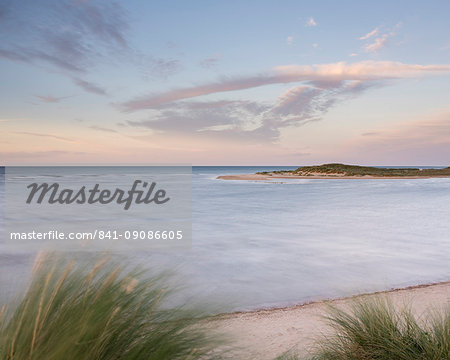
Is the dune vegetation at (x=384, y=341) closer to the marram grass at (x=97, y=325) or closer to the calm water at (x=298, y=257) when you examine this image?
the calm water at (x=298, y=257)

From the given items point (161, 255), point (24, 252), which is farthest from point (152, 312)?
point (24, 252)

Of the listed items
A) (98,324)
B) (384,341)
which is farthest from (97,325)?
(384,341)

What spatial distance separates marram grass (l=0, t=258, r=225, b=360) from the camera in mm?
1624

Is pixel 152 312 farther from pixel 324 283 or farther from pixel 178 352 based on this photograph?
pixel 324 283

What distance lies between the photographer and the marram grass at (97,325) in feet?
5.33

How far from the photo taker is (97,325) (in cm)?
173

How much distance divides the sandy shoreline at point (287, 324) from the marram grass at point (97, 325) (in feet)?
4.05

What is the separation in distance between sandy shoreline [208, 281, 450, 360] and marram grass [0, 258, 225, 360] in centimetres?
123

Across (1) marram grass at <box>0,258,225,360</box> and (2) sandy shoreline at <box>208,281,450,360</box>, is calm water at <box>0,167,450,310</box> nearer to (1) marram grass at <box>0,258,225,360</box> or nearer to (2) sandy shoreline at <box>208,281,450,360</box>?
(2) sandy shoreline at <box>208,281,450,360</box>

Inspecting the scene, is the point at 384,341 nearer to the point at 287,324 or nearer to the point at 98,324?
the point at 287,324

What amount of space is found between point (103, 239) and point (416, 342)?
28.2ft

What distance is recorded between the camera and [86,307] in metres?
1.86

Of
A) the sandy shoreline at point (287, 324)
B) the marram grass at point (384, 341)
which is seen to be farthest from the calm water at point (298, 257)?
the marram grass at point (384, 341)

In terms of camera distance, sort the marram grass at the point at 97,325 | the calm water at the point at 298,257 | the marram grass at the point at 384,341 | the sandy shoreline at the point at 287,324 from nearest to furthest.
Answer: the marram grass at the point at 97,325 < the marram grass at the point at 384,341 < the sandy shoreline at the point at 287,324 < the calm water at the point at 298,257
